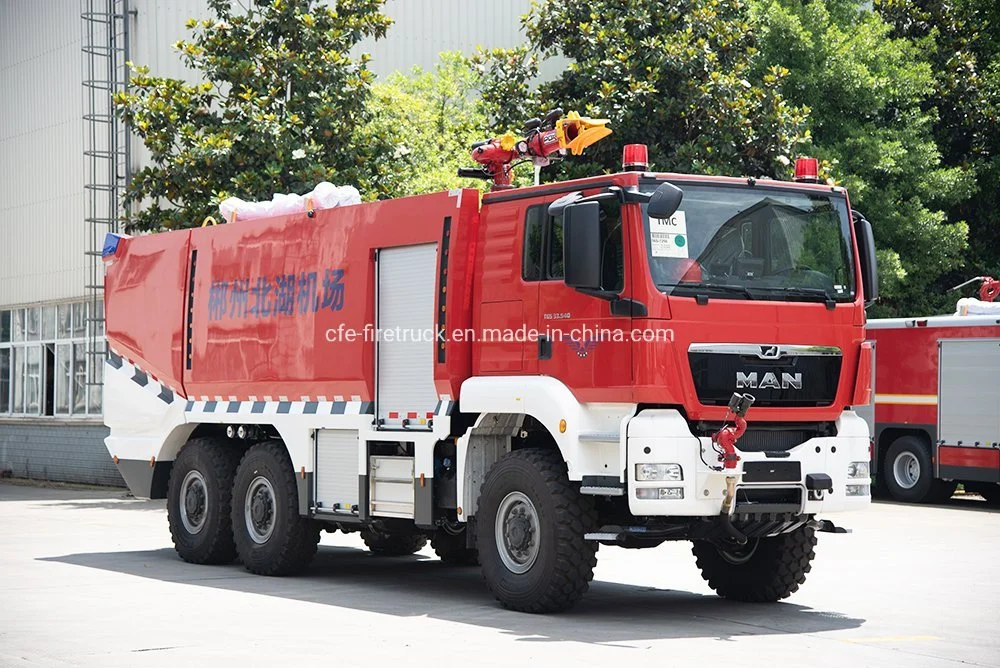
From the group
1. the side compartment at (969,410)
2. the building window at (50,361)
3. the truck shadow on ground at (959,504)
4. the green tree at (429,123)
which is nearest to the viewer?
the side compartment at (969,410)

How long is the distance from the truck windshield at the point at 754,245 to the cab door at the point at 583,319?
30 cm

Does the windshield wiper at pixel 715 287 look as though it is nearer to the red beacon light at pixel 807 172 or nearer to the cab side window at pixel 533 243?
the cab side window at pixel 533 243

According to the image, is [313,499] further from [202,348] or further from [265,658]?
[265,658]

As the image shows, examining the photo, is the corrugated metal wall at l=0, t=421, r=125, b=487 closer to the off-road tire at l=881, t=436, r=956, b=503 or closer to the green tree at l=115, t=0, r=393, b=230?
the green tree at l=115, t=0, r=393, b=230

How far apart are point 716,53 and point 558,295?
1489 cm

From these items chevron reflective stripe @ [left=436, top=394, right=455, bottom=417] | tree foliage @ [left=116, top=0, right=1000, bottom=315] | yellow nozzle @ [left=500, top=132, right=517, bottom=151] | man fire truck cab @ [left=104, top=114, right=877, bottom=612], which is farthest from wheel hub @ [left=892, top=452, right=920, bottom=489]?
chevron reflective stripe @ [left=436, top=394, right=455, bottom=417]

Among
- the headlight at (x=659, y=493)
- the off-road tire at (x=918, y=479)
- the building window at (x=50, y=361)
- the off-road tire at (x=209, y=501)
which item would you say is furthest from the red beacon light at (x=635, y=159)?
the building window at (x=50, y=361)

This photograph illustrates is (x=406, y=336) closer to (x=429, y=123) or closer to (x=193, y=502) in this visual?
(x=193, y=502)

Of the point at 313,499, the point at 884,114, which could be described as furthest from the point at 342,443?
the point at 884,114

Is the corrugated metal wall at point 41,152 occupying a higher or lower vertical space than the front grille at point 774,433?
higher

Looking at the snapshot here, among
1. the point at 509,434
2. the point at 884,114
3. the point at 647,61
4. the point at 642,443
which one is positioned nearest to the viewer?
the point at 642,443

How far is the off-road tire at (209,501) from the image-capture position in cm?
1517

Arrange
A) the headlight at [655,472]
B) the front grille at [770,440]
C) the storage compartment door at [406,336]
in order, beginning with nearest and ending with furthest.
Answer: the headlight at [655,472]
the front grille at [770,440]
the storage compartment door at [406,336]

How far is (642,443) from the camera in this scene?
36.0 feet
